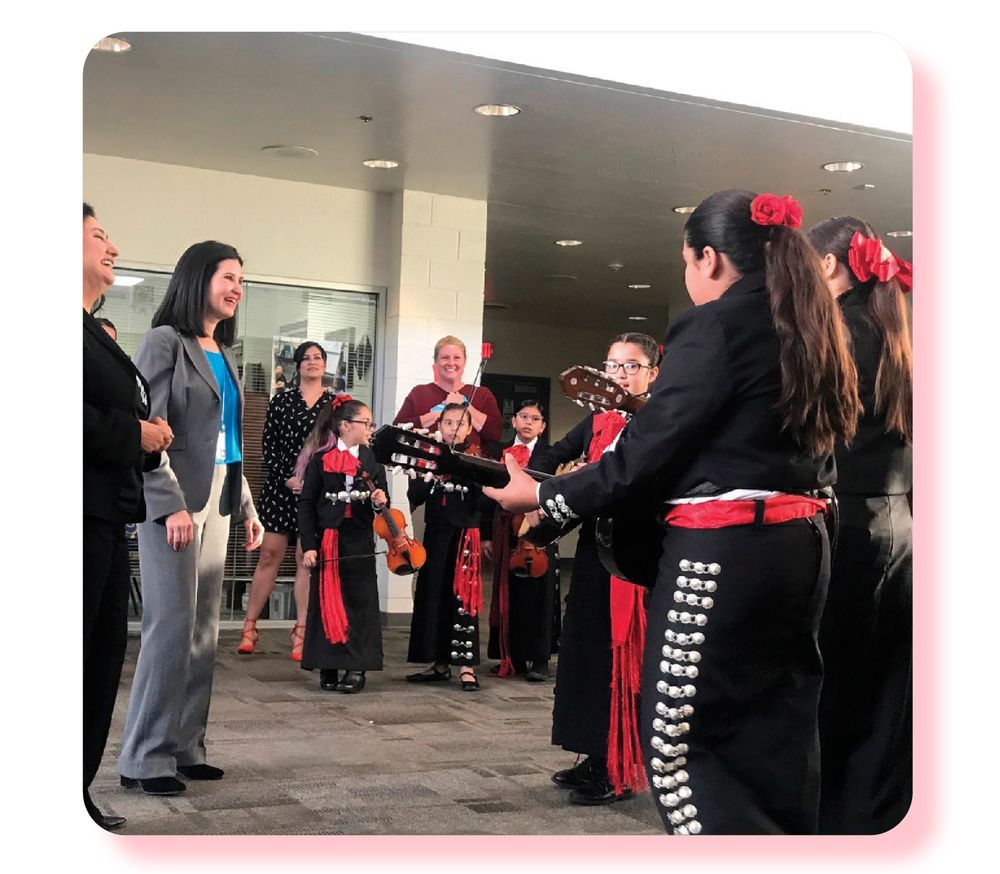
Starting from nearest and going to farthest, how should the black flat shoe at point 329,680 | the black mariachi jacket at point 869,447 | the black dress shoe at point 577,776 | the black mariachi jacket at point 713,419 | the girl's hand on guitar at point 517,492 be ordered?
the black mariachi jacket at point 713,419
the girl's hand on guitar at point 517,492
the black mariachi jacket at point 869,447
the black dress shoe at point 577,776
the black flat shoe at point 329,680

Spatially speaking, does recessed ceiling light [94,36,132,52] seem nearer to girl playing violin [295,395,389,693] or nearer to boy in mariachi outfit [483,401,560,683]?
girl playing violin [295,395,389,693]

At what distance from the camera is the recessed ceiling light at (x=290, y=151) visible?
3.41 m

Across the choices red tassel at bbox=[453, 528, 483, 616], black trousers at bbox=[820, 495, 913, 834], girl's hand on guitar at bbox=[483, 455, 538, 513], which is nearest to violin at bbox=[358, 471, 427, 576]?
red tassel at bbox=[453, 528, 483, 616]

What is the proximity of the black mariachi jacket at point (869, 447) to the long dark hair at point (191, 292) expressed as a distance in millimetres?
1389

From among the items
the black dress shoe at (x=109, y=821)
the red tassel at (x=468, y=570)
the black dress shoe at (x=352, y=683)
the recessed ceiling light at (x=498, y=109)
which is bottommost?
the black dress shoe at (x=109, y=821)

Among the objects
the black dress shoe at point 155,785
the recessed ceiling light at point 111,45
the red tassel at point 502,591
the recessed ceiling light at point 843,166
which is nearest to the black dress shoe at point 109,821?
the black dress shoe at point 155,785

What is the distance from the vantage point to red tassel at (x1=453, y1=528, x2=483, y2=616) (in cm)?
450

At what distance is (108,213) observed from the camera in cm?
280

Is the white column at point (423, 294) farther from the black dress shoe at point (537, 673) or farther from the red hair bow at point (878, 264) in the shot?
the red hair bow at point (878, 264)

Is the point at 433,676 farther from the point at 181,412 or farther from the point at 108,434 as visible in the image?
the point at 108,434

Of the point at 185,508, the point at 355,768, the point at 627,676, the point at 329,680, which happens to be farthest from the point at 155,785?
the point at 329,680

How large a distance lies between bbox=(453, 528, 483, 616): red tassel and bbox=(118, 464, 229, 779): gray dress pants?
155 cm

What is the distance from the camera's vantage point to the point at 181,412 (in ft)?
9.47

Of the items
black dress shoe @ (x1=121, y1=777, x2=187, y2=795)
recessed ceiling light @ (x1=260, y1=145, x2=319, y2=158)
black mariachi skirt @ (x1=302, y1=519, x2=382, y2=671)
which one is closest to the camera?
black dress shoe @ (x1=121, y1=777, x2=187, y2=795)
